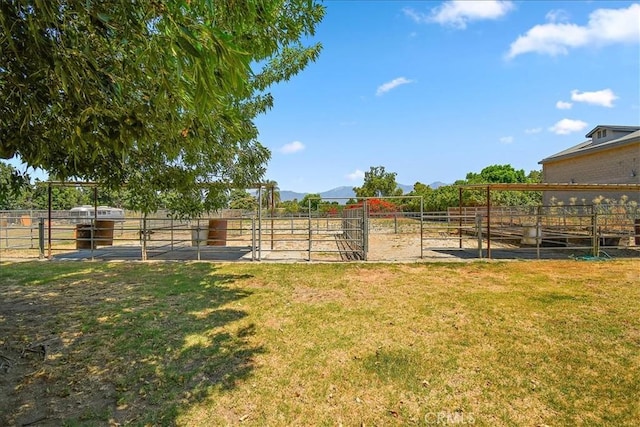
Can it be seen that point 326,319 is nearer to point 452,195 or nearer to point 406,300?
point 406,300

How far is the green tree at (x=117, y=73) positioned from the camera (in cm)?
126

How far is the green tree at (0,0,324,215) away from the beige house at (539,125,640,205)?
17654 mm

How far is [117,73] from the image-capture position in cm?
209

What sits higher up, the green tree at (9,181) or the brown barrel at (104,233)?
the green tree at (9,181)

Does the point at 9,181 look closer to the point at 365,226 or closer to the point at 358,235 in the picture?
the point at 365,226

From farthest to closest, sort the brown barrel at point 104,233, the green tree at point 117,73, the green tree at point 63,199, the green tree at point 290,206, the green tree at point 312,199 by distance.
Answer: the green tree at point 290,206 → the green tree at point 63,199 → the brown barrel at point 104,233 → the green tree at point 312,199 → the green tree at point 117,73

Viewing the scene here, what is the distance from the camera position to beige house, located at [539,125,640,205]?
14.7m

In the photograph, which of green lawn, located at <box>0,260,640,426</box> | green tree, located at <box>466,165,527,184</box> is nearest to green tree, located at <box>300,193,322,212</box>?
green lawn, located at <box>0,260,640,426</box>

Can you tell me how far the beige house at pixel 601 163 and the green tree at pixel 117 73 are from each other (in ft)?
57.9

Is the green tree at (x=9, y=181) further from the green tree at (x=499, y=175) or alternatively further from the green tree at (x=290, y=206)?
the green tree at (x=499, y=175)

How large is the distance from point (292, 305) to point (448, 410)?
9.56ft

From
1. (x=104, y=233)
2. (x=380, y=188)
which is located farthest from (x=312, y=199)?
(x=380, y=188)

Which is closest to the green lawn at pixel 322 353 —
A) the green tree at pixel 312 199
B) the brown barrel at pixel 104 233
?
the green tree at pixel 312 199

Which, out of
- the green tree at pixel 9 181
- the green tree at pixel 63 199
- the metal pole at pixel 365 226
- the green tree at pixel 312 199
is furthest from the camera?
the green tree at pixel 63 199
